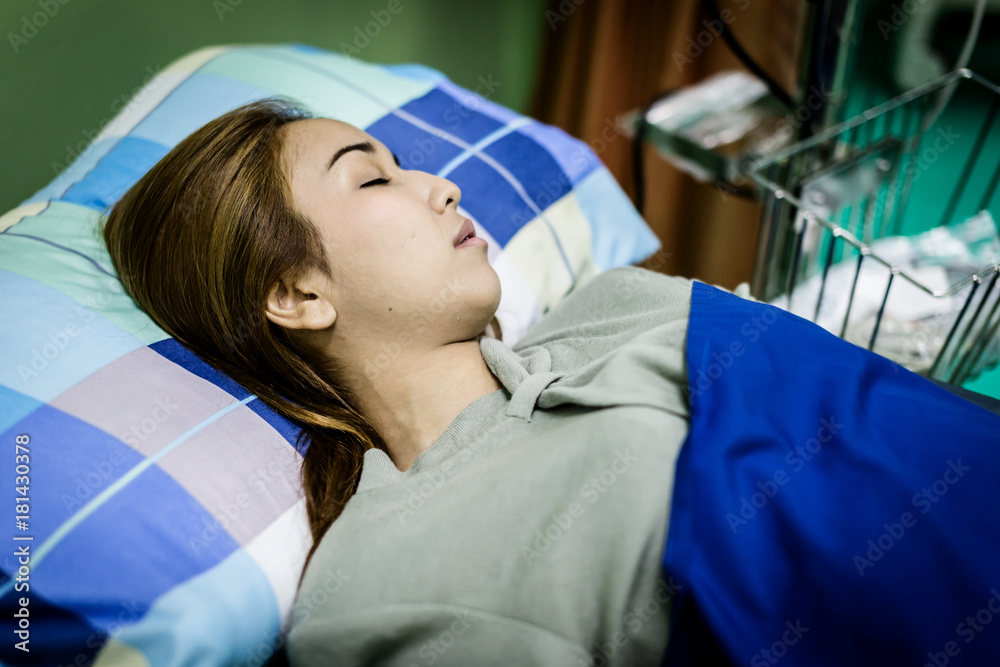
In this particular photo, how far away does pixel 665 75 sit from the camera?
166 centimetres

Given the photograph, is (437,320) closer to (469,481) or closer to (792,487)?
(469,481)

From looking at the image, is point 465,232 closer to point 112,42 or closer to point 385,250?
point 385,250

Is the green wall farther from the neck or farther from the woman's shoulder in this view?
the woman's shoulder

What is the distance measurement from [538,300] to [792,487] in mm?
485

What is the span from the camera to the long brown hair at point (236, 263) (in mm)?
815

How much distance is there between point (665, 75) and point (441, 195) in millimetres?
1012

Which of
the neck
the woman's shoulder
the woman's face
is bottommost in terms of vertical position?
the neck

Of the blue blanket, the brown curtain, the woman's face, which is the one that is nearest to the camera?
the blue blanket

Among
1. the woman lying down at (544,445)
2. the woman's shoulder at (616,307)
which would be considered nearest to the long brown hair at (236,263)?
the woman lying down at (544,445)

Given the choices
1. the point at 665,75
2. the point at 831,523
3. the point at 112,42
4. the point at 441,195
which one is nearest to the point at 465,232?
the point at 441,195

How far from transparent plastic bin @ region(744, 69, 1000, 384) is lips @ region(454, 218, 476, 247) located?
362 millimetres

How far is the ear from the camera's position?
820mm

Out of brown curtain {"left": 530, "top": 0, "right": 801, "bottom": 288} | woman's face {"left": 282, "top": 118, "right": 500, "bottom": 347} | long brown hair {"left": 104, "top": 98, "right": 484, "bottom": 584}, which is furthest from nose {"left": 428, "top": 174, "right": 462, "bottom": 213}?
brown curtain {"left": 530, "top": 0, "right": 801, "bottom": 288}

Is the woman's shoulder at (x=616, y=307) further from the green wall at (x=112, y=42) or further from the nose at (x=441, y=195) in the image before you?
the green wall at (x=112, y=42)
